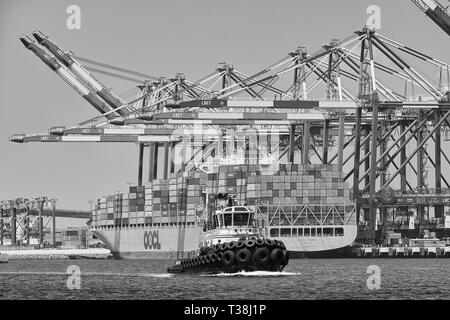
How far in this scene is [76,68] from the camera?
164 m

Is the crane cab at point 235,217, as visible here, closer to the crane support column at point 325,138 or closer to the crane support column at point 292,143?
the crane support column at point 325,138

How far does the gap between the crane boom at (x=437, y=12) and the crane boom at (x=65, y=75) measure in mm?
49436

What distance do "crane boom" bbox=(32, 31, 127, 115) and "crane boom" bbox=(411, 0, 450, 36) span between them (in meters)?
50.3

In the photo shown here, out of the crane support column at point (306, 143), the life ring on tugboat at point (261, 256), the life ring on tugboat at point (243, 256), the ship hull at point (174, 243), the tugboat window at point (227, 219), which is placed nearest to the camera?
the life ring on tugboat at point (243, 256)

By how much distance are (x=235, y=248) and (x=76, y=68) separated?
3572 inches

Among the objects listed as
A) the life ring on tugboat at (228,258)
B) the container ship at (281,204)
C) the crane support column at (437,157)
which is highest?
the crane support column at (437,157)

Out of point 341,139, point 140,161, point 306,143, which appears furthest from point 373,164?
point 140,161

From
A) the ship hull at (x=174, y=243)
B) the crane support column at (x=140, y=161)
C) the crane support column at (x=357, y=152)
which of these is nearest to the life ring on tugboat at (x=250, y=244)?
the ship hull at (x=174, y=243)

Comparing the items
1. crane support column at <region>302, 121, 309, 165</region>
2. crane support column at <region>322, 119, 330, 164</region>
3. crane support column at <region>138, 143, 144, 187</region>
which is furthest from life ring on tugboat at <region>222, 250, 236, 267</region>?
crane support column at <region>138, 143, 144, 187</region>

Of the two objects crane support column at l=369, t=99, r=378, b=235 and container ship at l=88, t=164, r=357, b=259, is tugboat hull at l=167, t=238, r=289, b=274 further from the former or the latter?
crane support column at l=369, t=99, r=378, b=235

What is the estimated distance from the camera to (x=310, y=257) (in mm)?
146750

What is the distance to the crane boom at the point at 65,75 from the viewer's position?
162250 mm
